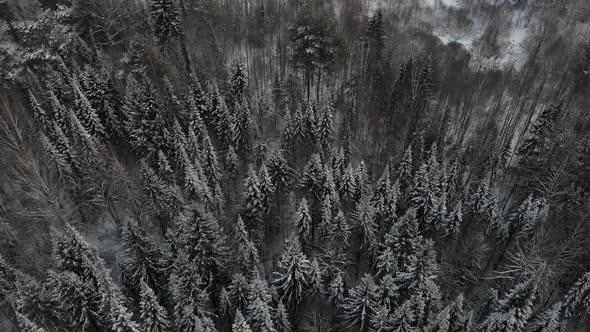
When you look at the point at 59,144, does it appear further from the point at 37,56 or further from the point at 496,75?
the point at 496,75

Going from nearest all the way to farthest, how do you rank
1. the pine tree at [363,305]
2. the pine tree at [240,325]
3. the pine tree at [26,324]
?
1. the pine tree at [240,325]
2. the pine tree at [26,324]
3. the pine tree at [363,305]

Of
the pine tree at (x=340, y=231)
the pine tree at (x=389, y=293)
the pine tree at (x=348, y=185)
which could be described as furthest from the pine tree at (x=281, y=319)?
the pine tree at (x=348, y=185)

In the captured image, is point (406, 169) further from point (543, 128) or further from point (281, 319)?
point (281, 319)

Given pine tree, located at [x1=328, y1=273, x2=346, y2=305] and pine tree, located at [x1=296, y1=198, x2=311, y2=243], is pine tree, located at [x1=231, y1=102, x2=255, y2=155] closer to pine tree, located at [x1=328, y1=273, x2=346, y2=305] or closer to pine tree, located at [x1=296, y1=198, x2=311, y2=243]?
pine tree, located at [x1=296, y1=198, x2=311, y2=243]

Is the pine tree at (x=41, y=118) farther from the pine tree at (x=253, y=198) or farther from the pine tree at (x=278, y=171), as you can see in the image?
the pine tree at (x=278, y=171)

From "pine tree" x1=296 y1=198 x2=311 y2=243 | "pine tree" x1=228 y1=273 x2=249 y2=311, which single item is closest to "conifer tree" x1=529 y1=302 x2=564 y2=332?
"pine tree" x1=296 y1=198 x2=311 y2=243

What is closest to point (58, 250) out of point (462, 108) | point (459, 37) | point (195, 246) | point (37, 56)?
point (195, 246)

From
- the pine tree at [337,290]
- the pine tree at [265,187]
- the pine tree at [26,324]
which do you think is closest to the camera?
→ the pine tree at [26,324]
